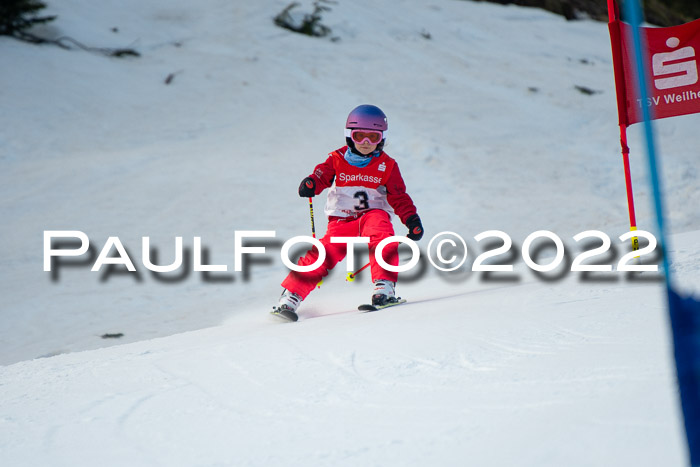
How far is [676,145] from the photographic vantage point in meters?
10.1

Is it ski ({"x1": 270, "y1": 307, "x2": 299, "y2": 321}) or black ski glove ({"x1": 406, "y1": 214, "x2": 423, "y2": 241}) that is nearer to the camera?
ski ({"x1": 270, "y1": 307, "x2": 299, "y2": 321})

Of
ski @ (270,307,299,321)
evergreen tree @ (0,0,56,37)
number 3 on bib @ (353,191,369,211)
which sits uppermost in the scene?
evergreen tree @ (0,0,56,37)

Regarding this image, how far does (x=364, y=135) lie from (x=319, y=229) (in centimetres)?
295

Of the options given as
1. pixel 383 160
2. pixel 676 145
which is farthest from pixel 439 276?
pixel 676 145

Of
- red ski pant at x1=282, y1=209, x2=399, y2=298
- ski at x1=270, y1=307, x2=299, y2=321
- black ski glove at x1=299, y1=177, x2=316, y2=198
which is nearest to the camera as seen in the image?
ski at x1=270, y1=307, x2=299, y2=321

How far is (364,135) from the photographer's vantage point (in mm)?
4770

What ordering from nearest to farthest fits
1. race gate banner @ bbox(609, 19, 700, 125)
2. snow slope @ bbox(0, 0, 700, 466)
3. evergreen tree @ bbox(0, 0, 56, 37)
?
snow slope @ bbox(0, 0, 700, 466), race gate banner @ bbox(609, 19, 700, 125), evergreen tree @ bbox(0, 0, 56, 37)

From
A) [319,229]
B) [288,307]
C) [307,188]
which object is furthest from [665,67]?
[319,229]

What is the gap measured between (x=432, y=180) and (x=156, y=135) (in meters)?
4.19

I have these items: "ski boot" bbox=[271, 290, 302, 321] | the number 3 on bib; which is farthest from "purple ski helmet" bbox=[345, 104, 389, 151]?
"ski boot" bbox=[271, 290, 302, 321]

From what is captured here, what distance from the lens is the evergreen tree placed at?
12938 millimetres

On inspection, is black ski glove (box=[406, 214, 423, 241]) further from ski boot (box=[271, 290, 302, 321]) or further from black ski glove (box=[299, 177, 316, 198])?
ski boot (box=[271, 290, 302, 321])

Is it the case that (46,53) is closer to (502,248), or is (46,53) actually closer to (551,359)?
(502,248)

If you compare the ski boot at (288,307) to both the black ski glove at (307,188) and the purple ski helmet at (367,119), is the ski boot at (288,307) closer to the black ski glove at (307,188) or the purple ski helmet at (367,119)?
the black ski glove at (307,188)
